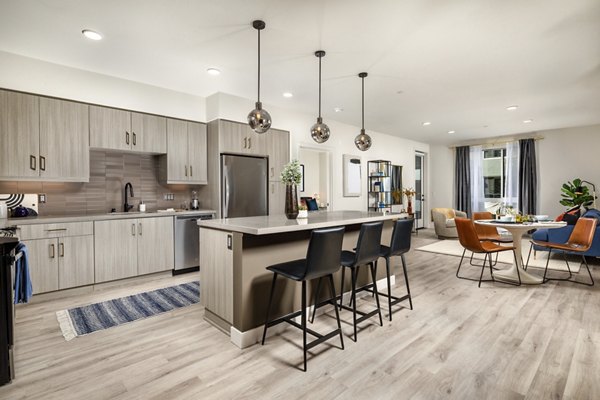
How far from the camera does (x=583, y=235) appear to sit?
13.7ft

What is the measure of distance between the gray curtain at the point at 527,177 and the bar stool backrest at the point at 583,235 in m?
4.22

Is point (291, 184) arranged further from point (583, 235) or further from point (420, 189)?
point (420, 189)

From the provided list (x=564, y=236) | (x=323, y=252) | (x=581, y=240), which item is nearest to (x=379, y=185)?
(x=564, y=236)

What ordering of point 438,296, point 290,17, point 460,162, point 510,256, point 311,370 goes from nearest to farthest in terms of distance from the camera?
1. point 311,370
2. point 290,17
3. point 438,296
4. point 510,256
5. point 460,162

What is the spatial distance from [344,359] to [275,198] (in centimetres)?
348

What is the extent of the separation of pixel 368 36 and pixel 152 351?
3.44 m

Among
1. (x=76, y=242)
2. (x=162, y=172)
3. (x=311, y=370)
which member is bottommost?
(x=311, y=370)

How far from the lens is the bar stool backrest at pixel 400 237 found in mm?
3021

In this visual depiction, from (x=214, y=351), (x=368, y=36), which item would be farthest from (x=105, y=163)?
(x=368, y=36)

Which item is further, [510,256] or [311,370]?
[510,256]

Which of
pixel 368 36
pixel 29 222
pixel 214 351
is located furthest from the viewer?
pixel 29 222

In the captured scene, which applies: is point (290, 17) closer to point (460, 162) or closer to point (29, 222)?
point (29, 222)

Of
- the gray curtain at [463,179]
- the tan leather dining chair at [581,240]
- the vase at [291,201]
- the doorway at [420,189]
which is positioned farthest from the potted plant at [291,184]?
the gray curtain at [463,179]

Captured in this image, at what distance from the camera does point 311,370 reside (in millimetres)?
2152
